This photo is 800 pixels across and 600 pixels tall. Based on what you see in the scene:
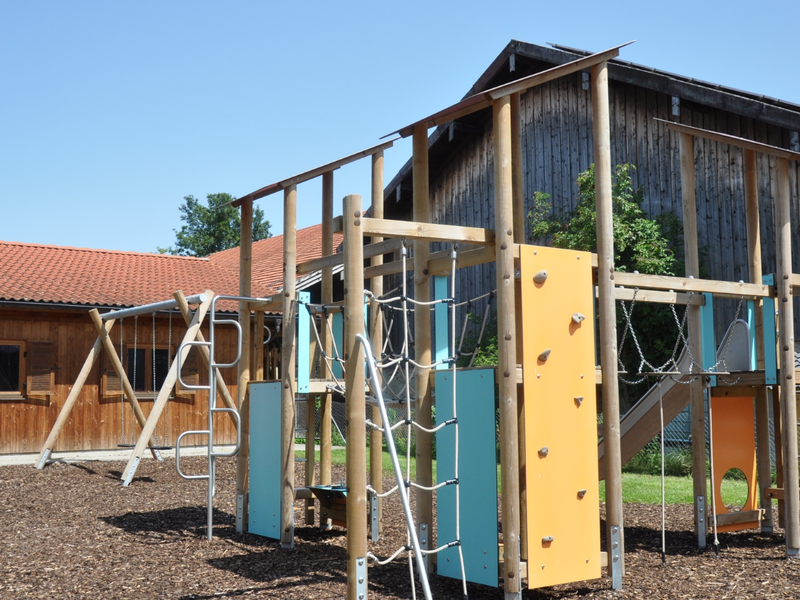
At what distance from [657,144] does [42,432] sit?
11.9 meters

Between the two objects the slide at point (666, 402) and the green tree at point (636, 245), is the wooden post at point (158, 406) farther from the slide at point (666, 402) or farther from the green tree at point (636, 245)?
the green tree at point (636, 245)

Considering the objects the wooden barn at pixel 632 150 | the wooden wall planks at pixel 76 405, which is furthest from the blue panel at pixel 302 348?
the wooden wall planks at pixel 76 405

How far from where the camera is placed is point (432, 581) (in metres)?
5.97

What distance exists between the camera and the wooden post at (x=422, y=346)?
592cm

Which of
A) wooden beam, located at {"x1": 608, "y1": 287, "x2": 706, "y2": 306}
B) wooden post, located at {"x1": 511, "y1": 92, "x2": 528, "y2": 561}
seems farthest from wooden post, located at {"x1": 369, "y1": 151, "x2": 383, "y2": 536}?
wooden beam, located at {"x1": 608, "y1": 287, "x2": 706, "y2": 306}

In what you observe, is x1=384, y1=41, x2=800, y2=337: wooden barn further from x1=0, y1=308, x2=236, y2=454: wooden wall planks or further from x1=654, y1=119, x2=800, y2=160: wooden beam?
x1=0, y1=308, x2=236, y2=454: wooden wall planks

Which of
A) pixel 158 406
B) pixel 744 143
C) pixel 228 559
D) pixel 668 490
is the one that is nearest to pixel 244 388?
pixel 228 559

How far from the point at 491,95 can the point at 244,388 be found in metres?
3.96

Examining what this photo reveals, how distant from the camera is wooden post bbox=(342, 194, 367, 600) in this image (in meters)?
4.83

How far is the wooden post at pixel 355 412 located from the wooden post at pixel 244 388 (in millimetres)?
3161

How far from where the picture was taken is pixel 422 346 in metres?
6.02

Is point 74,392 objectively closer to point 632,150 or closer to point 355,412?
point 355,412

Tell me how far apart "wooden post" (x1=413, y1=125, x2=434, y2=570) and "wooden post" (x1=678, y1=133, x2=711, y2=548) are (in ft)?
8.97

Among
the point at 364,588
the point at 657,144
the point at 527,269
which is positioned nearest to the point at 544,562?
the point at 364,588
